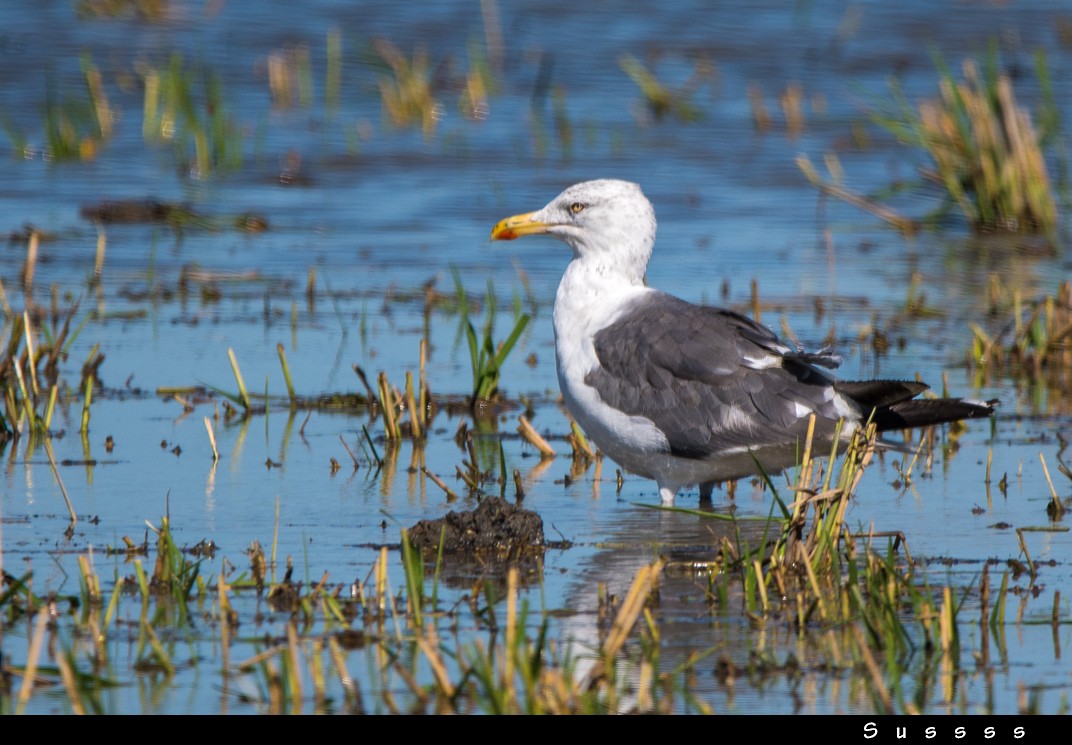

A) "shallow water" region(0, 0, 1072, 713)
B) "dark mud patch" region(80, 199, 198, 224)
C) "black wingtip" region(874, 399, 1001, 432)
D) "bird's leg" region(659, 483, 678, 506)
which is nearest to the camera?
"shallow water" region(0, 0, 1072, 713)

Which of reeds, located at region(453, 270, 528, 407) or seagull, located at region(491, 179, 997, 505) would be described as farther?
reeds, located at region(453, 270, 528, 407)

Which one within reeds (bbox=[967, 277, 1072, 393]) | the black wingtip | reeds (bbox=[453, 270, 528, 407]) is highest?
reeds (bbox=[967, 277, 1072, 393])

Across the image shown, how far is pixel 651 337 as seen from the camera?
19.7 ft

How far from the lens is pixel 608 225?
21.7 ft

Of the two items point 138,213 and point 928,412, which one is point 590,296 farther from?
point 138,213

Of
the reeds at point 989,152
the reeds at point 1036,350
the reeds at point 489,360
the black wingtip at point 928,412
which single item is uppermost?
the reeds at point 989,152

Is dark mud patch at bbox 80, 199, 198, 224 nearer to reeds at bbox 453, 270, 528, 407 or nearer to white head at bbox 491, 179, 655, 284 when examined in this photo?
reeds at bbox 453, 270, 528, 407

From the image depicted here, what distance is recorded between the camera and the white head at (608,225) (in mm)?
6578

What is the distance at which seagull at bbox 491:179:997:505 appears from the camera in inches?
228

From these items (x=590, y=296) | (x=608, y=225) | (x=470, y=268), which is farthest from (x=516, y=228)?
(x=470, y=268)

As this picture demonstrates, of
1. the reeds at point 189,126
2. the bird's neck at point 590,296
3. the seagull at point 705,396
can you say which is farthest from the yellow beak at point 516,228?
the reeds at point 189,126

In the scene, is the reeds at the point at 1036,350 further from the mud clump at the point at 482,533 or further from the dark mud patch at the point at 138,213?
the dark mud patch at the point at 138,213

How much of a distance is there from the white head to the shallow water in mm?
785

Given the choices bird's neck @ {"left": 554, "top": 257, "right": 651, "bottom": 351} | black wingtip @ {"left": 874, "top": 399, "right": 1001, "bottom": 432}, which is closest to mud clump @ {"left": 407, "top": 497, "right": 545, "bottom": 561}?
bird's neck @ {"left": 554, "top": 257, "right": 651, "bottom": 351}
